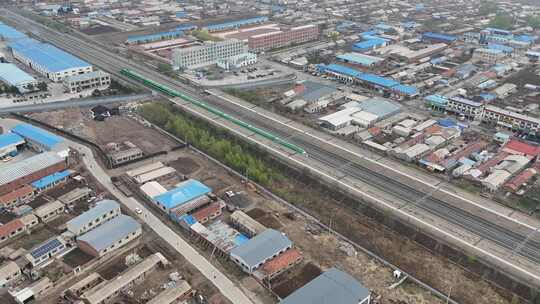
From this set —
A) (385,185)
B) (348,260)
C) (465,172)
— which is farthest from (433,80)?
(348,260)

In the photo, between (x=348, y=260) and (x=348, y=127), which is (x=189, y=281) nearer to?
(x=348, y=260)

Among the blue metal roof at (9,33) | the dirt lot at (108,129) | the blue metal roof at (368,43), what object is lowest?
the dirt lot at (108,129)

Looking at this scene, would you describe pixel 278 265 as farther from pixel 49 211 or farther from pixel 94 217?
pixel 49 211

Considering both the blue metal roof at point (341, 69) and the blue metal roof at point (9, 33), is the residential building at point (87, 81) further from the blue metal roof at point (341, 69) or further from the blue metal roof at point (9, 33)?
the blue metal roof at point (341, 69)

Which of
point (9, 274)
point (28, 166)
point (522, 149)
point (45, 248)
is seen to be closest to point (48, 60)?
point (28, 166)

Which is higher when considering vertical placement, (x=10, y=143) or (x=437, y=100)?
(x=437, y=100)

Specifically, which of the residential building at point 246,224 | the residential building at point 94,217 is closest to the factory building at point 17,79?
the residential building at point 94,217
